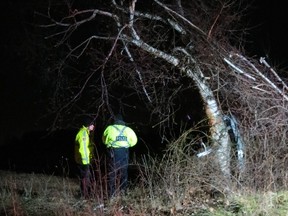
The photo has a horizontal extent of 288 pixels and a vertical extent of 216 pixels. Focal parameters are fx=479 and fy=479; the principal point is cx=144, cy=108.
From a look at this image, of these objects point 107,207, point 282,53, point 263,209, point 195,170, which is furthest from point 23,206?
point 282,53

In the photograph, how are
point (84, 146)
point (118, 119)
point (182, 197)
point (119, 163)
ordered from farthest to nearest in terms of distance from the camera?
point (84, 146) → point (118, 119) → point (119, 163) → point (182, 197)

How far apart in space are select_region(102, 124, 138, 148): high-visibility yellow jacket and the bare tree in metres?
0.44

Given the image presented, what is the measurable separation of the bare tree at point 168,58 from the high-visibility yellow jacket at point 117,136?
0.44 m

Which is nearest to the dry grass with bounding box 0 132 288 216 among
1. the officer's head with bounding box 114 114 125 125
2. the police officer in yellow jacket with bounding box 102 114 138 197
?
the police officer in yellow jacket with bounding box 102 114 138 197

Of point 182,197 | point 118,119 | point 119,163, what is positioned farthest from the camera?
point 118,119

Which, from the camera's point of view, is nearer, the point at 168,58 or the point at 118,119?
the point at 168,58

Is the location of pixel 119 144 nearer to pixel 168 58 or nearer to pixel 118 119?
pixel 118 119

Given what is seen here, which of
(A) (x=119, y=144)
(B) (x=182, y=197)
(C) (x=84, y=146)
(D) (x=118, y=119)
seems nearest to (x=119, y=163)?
(A) (x=119, y=144)

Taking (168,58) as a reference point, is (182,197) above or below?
below

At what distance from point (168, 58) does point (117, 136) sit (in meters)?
1.91

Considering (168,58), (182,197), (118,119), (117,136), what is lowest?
(182,197)

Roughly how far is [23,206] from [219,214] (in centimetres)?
394

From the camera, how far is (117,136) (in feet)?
32.2

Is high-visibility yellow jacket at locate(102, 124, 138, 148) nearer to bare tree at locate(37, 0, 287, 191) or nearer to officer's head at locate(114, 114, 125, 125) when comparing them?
officer's head at locate(114, 114, 125, 125)
